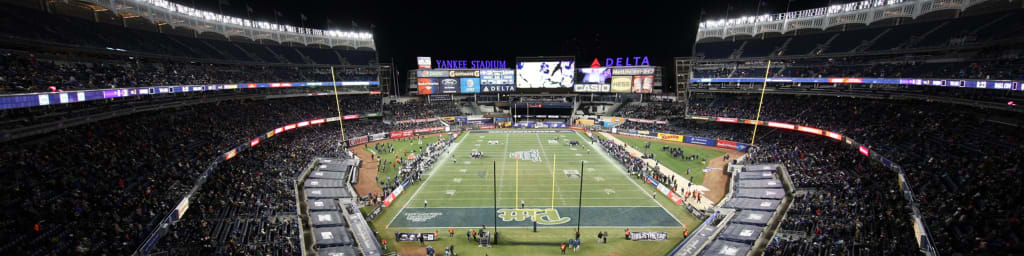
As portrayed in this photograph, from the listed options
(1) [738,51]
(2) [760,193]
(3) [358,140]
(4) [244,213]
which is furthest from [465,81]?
(2) [760,193]

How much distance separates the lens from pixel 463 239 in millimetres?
20969

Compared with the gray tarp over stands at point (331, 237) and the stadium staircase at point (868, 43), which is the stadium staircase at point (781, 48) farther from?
the gray tarp over stands at point (331, 237)

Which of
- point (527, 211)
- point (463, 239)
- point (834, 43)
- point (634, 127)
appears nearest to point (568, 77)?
point (634, 127)

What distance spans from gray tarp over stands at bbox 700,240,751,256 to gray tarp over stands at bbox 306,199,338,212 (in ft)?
67.5

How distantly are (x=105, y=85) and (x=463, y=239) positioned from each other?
24.5 metres

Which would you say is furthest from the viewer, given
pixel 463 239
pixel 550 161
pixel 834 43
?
pixel 834 43

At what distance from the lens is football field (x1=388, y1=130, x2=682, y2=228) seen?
23594 millimetres

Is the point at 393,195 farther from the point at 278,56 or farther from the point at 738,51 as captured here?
the point at 738,51

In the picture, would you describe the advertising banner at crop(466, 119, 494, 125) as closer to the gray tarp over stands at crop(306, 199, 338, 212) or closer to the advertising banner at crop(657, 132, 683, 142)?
the advertising banner at crop(657, 132, 683, 142)

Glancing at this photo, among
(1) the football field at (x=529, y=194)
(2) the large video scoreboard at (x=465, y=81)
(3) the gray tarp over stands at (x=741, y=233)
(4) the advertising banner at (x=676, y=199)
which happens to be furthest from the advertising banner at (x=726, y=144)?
(2) the large video scoreboard at (x=465, y=81)

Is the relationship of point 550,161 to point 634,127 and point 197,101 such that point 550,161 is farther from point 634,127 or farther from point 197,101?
point 197,101

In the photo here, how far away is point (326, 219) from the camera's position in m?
21.9

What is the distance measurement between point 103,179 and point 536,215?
21899 mm

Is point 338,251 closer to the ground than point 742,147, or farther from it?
closer to the ground
